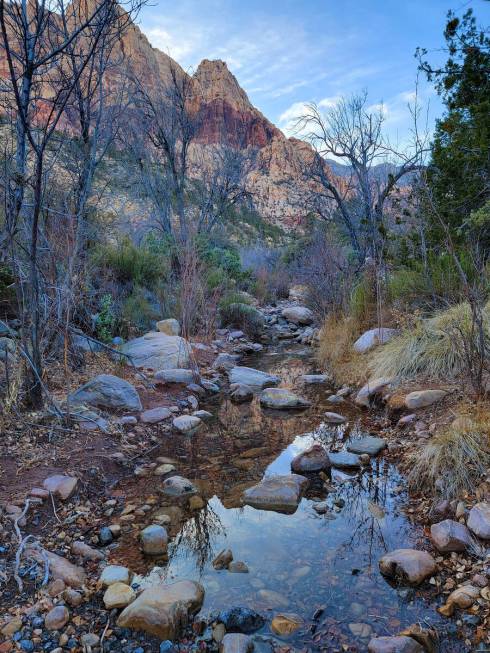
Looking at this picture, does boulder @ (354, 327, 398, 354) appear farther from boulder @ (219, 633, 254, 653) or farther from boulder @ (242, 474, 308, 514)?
boulder @ (219, 633, 254, 653)

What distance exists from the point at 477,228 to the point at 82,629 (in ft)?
19.1

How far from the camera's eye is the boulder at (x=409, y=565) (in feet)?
7.72

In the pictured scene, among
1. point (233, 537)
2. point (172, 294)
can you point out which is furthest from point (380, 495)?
point (172, 294)

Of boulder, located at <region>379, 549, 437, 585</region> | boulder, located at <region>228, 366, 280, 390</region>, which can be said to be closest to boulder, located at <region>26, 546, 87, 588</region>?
boulder, located at <region>379, 549, 437, 585</region>

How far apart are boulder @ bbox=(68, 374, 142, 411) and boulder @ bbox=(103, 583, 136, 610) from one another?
2284 mm

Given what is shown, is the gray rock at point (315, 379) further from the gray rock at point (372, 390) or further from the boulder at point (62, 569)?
the boulder at point (62, 569)

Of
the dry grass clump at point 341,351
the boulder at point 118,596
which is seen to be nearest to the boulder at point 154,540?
the boulder at point 118,596

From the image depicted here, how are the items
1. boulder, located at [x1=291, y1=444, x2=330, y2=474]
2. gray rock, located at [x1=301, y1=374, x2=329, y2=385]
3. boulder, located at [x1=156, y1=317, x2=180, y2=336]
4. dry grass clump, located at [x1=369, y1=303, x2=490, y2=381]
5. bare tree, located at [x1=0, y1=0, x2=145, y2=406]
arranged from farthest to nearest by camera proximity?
boulder, located at [x1=156, y1=317, x2=180, y2=336] < gray rock, located at [x1=301, y1=374, x2=329, y2=385] < dry grass clump, located at [x1=369, y1=303, x2=490, y2=381] < boulder, located at [x1=291, y1=444, x2=330, y2=474] < bare tree, located at [x1=0, y1=0, x2=145, y2=406]

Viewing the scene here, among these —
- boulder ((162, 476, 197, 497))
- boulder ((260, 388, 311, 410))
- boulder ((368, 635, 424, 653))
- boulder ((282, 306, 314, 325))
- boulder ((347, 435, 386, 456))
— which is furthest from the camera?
boulder ((282, 306, 314, 325))

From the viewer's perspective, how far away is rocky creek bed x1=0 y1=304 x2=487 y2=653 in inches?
79.4

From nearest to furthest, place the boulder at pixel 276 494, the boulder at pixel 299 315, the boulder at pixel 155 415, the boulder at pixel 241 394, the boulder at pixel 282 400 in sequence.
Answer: the boulder at pixel 276 494 < the boulder at pixel 155 415 < the boulder at pixel 282 400 < the boulder at pixel 241 394 < the boulder at pixel 299 315

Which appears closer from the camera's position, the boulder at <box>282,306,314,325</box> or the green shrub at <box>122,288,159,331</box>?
the green shrub at <box>122,288,159,331</box>

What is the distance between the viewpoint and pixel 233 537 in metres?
2.84

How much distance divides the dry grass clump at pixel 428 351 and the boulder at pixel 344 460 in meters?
1.45
